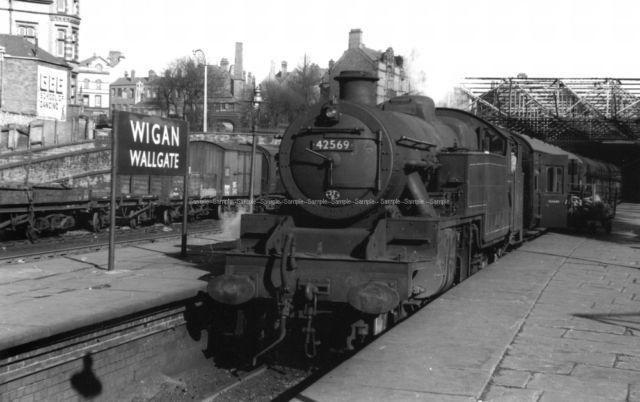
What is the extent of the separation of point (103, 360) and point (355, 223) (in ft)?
10.4

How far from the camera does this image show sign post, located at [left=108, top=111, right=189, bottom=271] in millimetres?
10586

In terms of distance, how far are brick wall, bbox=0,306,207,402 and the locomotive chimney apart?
338cm

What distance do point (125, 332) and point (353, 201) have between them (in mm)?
2935

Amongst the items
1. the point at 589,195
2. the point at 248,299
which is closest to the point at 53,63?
the point at 589,195

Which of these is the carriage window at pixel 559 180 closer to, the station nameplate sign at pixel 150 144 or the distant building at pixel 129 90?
the station nameplate sign at pixel 150 144

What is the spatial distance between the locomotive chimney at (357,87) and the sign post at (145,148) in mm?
3602

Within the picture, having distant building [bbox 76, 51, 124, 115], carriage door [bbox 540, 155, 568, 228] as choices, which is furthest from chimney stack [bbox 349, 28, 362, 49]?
carriage door [bbox 540, 155, 568, 228]

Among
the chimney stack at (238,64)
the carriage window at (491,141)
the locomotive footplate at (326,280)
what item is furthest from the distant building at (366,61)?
the locomotive footplate at (326,280)

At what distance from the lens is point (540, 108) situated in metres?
33.5

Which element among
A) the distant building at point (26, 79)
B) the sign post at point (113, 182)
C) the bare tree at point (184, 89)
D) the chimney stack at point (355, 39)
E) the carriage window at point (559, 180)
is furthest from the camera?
the bare tree at point (184, 89)

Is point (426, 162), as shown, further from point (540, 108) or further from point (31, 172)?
point (540, 108)

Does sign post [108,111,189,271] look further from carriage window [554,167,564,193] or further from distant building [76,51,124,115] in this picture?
distant building [76,51,124,115]

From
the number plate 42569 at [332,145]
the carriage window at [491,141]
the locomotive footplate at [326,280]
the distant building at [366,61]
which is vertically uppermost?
the distant building at [366,61]

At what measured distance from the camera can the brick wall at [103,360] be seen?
256 inches
